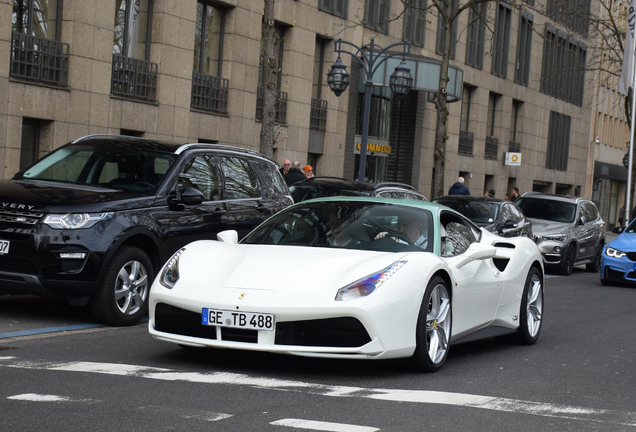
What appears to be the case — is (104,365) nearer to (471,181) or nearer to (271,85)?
(271,85)

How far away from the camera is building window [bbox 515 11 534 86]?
50.5 metres

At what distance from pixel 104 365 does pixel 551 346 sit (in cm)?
452

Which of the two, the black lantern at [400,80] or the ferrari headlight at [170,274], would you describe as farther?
the black lantern at [400,80]

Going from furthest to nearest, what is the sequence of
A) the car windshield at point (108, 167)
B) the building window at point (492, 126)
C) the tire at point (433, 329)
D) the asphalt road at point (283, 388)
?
the building window at point (492, 126)
the car windshield at point (108, 167)
the tire at point (433, 329)
the asphalt road at point (283, 388)

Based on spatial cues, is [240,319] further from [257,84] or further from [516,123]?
[516,123]

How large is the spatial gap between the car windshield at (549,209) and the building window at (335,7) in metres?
11.1

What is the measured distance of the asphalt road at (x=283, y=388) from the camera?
18.6 ft

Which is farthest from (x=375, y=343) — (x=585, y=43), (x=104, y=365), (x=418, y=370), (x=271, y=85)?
(x=585, y=43)

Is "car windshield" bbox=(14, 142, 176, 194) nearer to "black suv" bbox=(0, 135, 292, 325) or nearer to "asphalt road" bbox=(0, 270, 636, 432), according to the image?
"black suv" bbox=(0, 135, 292, 325)

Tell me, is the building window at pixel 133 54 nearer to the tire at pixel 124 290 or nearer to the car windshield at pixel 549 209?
the car windshield at pixel 549 209

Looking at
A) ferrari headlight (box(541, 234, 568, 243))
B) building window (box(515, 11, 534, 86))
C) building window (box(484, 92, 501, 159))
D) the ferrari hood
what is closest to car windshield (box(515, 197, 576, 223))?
ferrari headlight (box(541, 234, 568, 243))

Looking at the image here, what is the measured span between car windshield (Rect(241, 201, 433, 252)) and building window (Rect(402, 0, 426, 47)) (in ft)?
96.8

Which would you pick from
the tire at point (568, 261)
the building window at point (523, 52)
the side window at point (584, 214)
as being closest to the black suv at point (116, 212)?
the tire at point (568, 261)

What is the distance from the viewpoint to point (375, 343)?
275 inches
